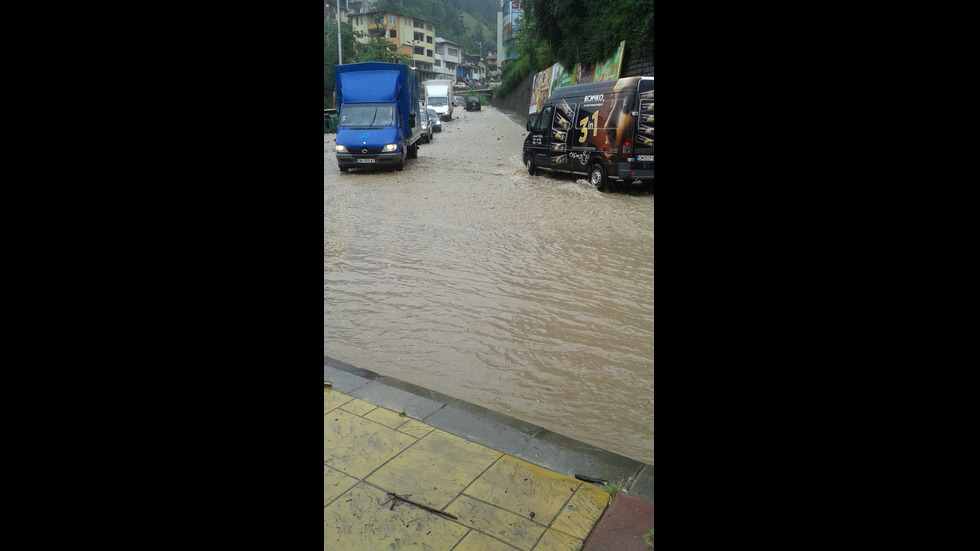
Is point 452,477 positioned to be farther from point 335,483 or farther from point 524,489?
point 335,483

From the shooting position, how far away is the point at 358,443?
3.62 metres

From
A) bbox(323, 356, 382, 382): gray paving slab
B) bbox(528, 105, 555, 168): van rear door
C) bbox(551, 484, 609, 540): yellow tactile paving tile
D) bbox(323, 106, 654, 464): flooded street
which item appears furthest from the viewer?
bbox(528, 105, 555, 168): van rear door

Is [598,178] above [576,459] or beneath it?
above

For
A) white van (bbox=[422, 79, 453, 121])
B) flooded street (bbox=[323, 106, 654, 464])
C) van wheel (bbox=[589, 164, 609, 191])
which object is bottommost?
flooded street (bbox=[323, 106, 654, 464])

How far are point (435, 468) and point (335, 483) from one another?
481 mm

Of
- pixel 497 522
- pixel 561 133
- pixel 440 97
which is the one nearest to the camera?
pixel 497 522

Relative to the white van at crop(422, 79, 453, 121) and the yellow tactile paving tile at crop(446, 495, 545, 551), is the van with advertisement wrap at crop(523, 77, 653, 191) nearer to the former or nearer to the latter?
the yellow tactile paving tile at crop(446, 495, 545, 551)

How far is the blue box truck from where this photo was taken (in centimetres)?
1661

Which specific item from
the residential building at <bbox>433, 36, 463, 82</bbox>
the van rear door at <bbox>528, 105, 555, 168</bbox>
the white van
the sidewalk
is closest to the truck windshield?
the van rear door at <bbox>528, 105, 555, 168</bbox>

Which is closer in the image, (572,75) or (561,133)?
(561,133)

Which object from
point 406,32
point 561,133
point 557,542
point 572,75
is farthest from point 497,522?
point 406,32
